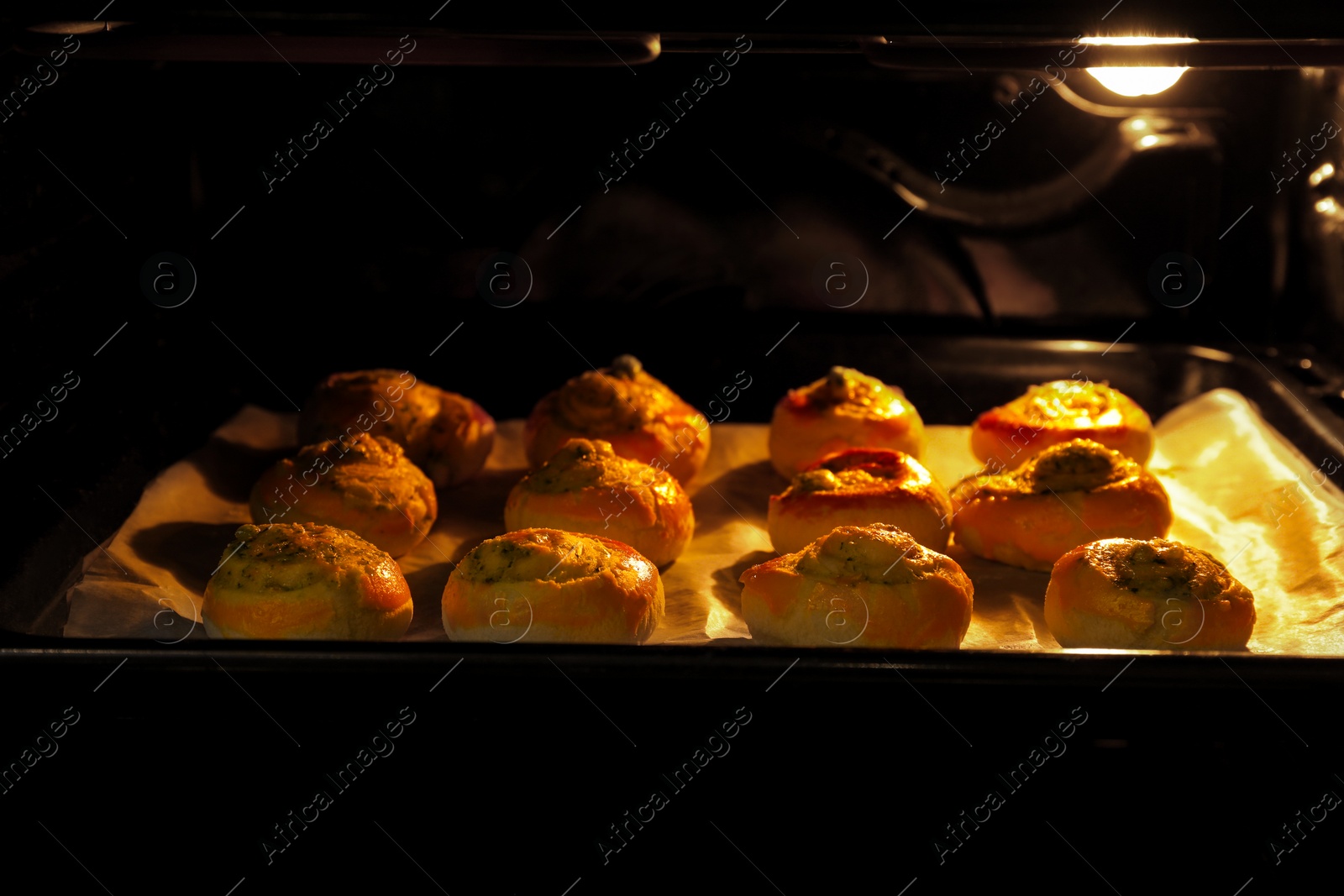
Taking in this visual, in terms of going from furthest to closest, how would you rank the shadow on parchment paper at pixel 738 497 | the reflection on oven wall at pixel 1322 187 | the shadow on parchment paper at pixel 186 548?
the reflection on oven wall at pixel 1322 187 < the shadow on parchment paper at pixel 738 497 < the shadow on parchment paper at pixel 186 548

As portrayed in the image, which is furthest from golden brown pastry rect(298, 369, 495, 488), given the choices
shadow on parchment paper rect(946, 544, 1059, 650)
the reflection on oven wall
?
the reflection on oven wall

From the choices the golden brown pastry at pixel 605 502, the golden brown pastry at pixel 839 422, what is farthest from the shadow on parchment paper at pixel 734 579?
the golden brown pastry at pixel 839 422

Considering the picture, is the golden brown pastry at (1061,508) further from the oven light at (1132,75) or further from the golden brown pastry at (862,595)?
the oven light at (1132,75)

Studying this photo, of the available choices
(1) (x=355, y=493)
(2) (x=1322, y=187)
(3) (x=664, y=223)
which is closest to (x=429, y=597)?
(1) (x=355, y=493)

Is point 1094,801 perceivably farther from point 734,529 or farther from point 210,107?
point 210,107

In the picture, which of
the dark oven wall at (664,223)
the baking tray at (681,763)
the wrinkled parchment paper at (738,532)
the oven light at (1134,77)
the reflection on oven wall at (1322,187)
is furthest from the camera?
the dark oven wall at (664,223)

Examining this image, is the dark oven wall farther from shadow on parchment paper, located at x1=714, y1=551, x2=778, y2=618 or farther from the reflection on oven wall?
shadow on parchment paper, located at x1=714, y1=551, x2=778, y2=618
